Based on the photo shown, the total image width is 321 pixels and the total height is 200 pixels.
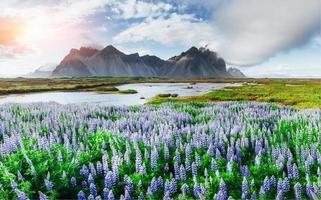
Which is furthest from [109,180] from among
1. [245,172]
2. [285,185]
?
[285,185]

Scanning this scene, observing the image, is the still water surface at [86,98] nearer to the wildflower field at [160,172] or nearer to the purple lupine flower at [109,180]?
the wildflower field at [160,172]

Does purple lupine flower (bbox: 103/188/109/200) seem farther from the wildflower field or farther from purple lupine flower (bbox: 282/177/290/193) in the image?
purple lupine flower (bbox: 282/177/290/193)

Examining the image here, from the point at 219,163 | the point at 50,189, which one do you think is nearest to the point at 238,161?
the point at 219,163

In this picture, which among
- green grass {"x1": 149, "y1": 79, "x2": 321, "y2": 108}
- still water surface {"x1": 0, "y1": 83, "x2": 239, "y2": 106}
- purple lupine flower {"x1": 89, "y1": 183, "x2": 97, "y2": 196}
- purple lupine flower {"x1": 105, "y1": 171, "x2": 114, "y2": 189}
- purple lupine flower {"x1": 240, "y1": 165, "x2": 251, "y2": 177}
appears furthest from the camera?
still water surface {"x1": 0, "y1": 83, "x2": 239, "y2": 106}

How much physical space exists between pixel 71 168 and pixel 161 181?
1717mm

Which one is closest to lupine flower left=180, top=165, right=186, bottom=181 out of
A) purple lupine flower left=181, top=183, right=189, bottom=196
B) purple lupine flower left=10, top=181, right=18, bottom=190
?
purple lupine flower left=181, top=183, right=189, bottom=196

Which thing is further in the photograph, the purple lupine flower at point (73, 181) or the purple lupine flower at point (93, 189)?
the purple lupine flower at point (73, 181)

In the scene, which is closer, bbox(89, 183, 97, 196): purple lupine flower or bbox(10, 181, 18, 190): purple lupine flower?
bbox(10, 181, 18, 190): purple lupine flower

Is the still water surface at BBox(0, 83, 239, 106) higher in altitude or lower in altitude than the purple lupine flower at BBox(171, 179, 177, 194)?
lower

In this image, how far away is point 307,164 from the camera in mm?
7137

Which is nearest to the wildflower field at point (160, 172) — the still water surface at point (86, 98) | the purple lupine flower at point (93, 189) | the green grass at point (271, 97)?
the purple lupine flower at point (93, 189)

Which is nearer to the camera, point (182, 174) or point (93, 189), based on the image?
point (93, 189)

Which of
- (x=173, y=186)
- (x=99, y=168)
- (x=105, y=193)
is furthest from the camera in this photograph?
(x=99, y=168)

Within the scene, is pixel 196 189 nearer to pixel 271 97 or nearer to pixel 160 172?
pixel 160 172
